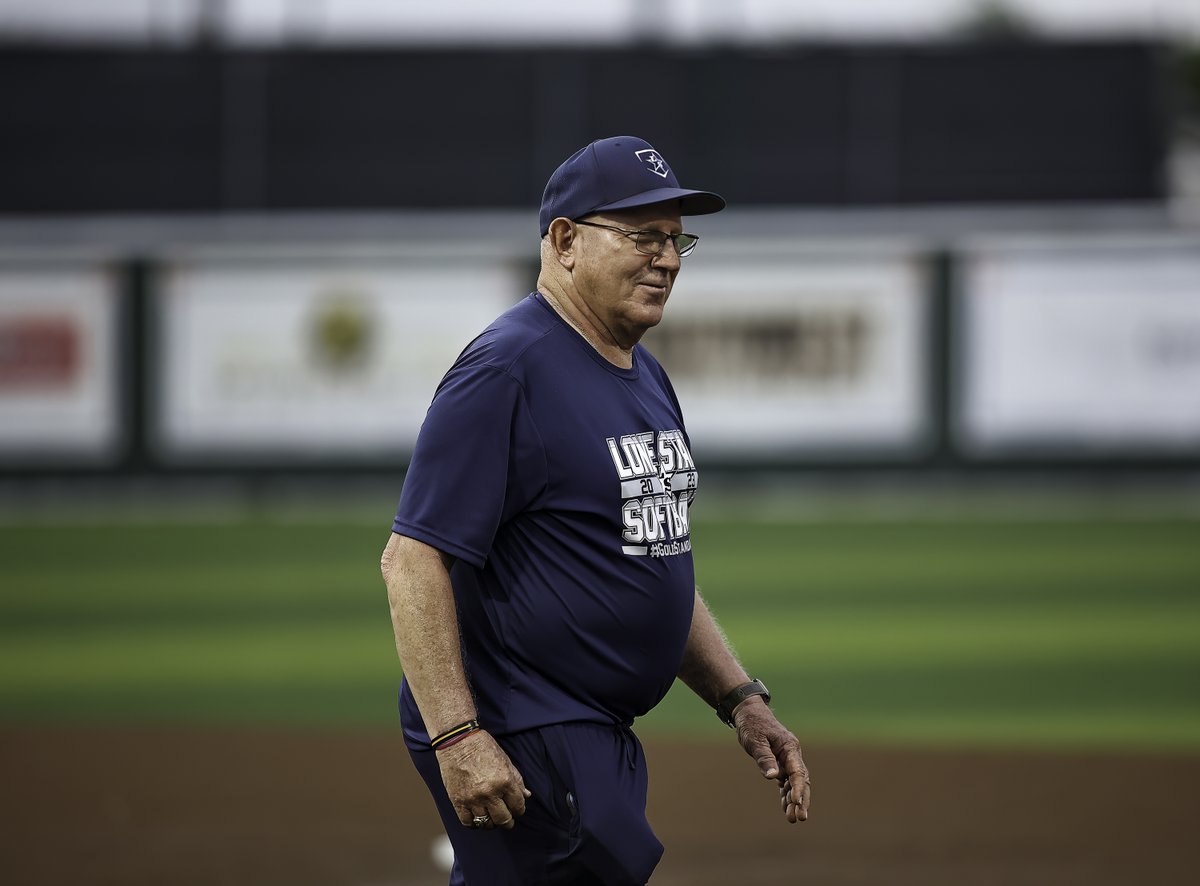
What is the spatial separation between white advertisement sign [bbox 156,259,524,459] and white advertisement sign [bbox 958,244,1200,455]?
5.03m

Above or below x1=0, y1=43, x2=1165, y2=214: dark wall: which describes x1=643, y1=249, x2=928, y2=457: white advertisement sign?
below

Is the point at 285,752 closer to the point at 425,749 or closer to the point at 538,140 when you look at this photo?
the point at 425,749

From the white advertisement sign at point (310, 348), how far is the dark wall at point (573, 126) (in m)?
3.25

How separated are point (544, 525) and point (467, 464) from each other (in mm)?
215

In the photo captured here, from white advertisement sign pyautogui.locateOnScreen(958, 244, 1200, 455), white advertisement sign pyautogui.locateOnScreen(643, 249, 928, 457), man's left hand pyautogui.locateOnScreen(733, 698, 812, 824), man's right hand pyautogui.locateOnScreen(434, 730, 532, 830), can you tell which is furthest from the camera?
white advertisement sign pyautogui.locateOnScreen(643, 249, 928, 457)

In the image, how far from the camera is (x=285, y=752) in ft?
24.0

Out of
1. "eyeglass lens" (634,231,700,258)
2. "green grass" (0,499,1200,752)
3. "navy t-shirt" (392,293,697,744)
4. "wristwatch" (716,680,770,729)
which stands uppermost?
"eyeglass lens" (634,231,700,258)

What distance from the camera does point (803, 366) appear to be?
16.1 m

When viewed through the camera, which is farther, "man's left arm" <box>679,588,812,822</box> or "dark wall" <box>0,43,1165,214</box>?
"dark wall" <box>0,43,1165,214</box>

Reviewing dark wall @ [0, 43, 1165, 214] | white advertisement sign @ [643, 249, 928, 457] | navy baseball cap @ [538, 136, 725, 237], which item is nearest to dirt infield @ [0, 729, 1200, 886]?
navy baseball cap @ [538, 136, 725, 237]

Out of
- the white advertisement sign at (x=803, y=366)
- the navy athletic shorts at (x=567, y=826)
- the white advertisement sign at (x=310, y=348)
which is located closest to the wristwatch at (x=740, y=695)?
the navy athletic shorts at (x=567, y=826)

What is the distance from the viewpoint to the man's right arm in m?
2.80

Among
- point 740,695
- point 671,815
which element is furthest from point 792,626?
point 740,695

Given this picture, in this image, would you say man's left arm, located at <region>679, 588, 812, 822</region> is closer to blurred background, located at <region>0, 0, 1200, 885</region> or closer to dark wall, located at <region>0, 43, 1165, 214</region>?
blurred background, located at <region>0, 0, 1200, 885</region>
